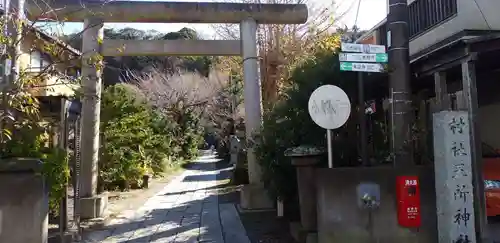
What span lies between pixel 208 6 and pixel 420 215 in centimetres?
707

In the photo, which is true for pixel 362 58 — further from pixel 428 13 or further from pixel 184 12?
pixel 428 13

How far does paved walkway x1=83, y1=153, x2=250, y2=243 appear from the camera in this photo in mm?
8008

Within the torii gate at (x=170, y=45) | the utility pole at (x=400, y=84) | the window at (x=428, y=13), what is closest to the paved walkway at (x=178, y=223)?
the torii gate at (x=170, y=45)

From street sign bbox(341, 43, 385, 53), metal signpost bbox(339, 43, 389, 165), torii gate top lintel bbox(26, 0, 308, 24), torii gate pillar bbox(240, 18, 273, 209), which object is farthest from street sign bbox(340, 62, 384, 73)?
torii gate top lintel bbox(26, 0, 308, 24)

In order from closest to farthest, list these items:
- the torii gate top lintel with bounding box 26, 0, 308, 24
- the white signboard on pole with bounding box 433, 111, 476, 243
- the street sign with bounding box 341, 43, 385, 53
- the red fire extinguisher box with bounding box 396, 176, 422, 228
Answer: the white signboard on pole with bounding box 433, 111, 476, 243 < the red fire extinguisher box with bounding box 396, 176, 422, 228 < the street sign with bounding box 341, 43, 385, 53 < the torii gate top lintel with bounding box 26, 0, 308, 24

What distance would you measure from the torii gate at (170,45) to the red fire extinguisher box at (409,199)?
4.65 meters

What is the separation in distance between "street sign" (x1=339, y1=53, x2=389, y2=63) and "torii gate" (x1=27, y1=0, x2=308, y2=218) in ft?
14.8

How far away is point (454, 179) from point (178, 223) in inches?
230

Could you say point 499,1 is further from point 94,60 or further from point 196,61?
point 196,61

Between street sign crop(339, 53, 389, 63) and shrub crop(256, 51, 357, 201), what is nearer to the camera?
street sign crop(339, 53, 389, 63)

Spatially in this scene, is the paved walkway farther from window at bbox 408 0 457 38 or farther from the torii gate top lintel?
window at bbox 408 0 457 38

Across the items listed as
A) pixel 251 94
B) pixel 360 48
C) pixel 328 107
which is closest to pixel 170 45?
pixel 251 94

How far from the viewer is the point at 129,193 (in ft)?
48.8

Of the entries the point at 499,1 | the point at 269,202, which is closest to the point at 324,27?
the point at 499,1
